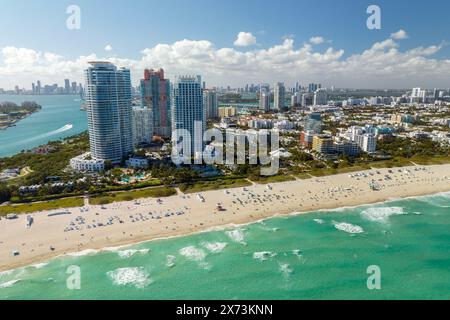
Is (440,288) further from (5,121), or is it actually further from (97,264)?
(5,121)

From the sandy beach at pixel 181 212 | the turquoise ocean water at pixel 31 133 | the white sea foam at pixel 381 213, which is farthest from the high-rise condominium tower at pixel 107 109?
the white sea foam at pixel 381 213

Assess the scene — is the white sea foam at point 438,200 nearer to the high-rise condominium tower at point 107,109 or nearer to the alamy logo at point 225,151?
the alamy logo at point 225,151

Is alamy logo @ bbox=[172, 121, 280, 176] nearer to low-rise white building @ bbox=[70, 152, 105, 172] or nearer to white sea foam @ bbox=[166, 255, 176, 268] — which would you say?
low-rise white building @ bbox=[70, 152, 105, 172]

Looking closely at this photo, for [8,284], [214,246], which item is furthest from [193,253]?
[8,284]

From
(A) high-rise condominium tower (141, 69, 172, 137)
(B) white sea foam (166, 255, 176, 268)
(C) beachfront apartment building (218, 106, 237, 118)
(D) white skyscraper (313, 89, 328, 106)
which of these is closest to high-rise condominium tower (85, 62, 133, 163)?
(A) high-rise condominium tower (141, 69, 172, 137)

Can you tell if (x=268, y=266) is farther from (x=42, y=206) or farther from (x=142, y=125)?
(x=142, y=125)

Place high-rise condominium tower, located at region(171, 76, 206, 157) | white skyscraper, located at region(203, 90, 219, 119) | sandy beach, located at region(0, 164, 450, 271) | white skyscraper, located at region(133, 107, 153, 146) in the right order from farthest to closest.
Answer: white skyscraper, located at region(203, 90, 219, 119), white skyscraper, located at region(133, 107, 153, 146), high-rise condominium tower, located at region(171, 76, 206, 157), sandy beach, located at region(0, 164, 450, 271)
